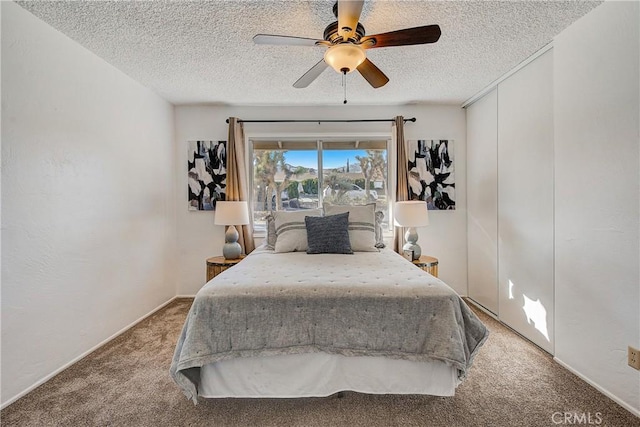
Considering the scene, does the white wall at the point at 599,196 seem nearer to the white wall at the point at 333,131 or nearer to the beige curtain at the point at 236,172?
the white wall at the point at 333,131

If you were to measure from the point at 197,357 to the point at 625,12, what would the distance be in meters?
3.13

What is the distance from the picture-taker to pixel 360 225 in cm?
284

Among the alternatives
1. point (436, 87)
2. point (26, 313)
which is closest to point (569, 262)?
point (436, 87)

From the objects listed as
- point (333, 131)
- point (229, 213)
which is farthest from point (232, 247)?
point (333, 131)

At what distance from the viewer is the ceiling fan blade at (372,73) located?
6.30 feet

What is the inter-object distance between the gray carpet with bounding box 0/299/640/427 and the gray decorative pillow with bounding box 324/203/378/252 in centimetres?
127

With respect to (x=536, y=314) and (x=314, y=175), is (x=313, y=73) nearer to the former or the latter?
(x=314, y=175)

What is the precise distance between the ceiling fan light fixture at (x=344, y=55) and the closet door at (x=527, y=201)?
1.70 m

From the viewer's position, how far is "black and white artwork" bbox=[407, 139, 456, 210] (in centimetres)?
359

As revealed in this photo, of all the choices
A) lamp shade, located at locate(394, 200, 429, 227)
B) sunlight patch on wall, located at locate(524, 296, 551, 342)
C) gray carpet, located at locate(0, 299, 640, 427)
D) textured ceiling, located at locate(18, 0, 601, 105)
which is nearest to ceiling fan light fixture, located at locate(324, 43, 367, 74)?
textured ceiling, located at locate(18, 0, 601, 105)

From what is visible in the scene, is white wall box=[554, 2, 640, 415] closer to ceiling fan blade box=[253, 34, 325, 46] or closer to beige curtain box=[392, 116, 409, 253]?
beige curtain box=[392, 116, 409, 253]

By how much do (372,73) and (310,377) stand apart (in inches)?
80.5

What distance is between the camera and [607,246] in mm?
Result: 1718

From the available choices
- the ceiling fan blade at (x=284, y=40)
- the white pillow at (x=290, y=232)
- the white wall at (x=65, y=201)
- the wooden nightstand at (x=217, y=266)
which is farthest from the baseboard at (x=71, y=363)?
the ceiling fan blade at (x=284, y=40)
